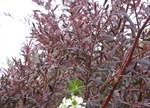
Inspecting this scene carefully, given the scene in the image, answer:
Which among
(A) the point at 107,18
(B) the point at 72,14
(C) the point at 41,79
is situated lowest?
(C) the point at 41,79

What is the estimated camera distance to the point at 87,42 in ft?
6.44

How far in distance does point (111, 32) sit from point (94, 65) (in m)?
0.29

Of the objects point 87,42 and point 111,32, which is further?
point 111,32

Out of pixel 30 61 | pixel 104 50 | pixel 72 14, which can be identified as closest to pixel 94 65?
pixel 104 50

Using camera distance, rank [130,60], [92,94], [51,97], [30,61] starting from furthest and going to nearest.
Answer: [30,61] < [51,97] < [92,94] < [130,60]

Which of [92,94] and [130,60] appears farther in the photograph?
[92,94]

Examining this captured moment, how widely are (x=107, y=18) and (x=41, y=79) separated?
58 cm

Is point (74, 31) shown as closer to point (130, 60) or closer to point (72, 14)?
point (72, 14)

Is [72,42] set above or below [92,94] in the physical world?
above

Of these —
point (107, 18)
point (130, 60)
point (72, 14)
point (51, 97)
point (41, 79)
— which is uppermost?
point (72, 14)

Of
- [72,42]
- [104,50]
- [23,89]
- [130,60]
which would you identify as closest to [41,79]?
[23,89]

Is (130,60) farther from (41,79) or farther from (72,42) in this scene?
(41,79)

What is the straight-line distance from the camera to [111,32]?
2.11m

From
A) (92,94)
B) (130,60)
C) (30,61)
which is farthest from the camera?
(30,61)
